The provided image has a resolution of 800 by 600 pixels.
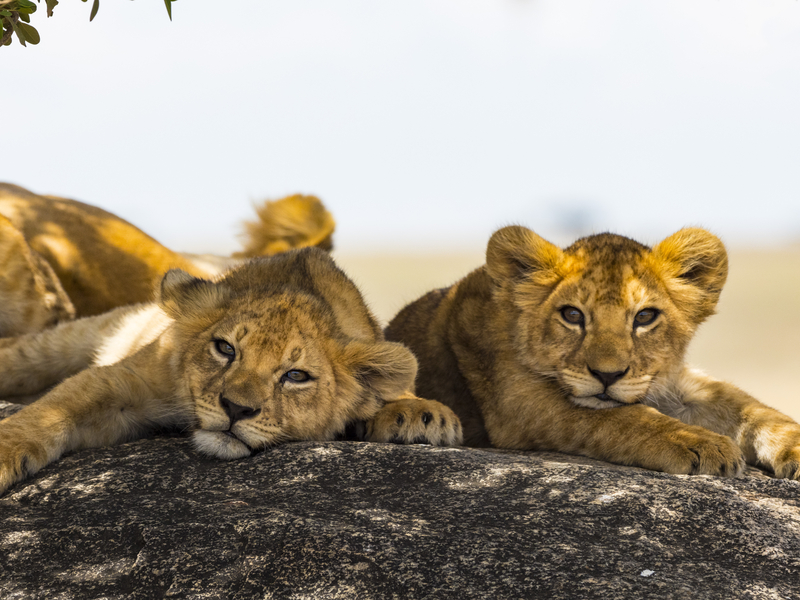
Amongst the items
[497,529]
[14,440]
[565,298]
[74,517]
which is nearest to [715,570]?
[497,529]

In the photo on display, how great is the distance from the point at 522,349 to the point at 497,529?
1674mm

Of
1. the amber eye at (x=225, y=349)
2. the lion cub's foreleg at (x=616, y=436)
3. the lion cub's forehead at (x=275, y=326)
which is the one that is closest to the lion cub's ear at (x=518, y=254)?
the lion cub's foreleg at (x=616, y=436)

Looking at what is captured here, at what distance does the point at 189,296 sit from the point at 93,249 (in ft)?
9.87

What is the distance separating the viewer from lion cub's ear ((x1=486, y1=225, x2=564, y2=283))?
14.2ft

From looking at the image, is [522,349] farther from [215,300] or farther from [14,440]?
[14,440]

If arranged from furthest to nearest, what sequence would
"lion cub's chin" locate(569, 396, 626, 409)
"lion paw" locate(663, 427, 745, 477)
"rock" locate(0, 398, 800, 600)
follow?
"lion cub's chin" locate(569, 396, 626, 409) < "lion paw" locate(663, 427, 745, 477) < "rock" locate(0, 398, 800, 600)

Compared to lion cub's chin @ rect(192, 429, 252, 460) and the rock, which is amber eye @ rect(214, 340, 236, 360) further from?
the rock

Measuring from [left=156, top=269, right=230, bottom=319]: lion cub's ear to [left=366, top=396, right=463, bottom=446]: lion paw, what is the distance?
36.3 inches

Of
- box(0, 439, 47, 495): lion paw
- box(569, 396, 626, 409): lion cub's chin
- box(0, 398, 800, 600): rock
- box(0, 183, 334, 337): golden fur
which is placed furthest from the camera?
box(0, 183, 334, 337): golden fur

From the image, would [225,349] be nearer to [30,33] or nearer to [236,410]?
[236,410]

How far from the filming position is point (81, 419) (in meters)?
3.71

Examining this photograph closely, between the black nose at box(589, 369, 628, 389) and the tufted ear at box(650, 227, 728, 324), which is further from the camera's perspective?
the tufted ear at box(650, 227, 728, 324)

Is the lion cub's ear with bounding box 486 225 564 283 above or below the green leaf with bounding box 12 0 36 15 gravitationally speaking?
below

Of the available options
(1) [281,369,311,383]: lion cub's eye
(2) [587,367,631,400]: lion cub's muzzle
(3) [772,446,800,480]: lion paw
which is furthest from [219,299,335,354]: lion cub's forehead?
(3) [772,446,800,480]: lion paw
